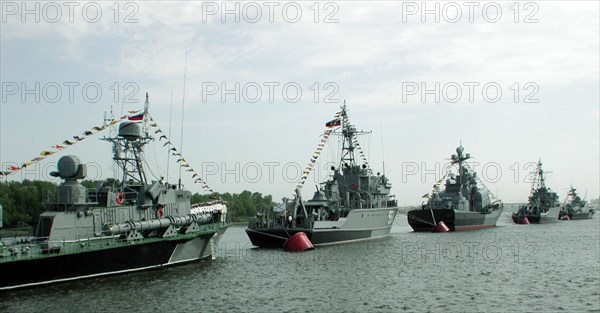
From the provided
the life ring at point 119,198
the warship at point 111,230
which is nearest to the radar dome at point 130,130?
the warship at point 111,230

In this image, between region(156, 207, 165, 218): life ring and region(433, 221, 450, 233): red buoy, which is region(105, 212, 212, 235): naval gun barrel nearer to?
region(156, 207, 165, 218): life ring

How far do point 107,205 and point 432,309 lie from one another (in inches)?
779

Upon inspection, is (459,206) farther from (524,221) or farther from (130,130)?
(130,130)

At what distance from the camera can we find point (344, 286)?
93.5ft

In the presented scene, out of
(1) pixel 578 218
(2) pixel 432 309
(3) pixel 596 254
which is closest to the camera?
(2) pixel 432 309

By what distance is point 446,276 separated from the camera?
31.3m

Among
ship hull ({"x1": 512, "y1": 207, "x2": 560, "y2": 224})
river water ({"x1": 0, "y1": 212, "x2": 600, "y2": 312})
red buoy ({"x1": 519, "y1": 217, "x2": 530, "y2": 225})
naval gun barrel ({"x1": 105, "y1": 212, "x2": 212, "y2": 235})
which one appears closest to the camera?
river water ({"x1": 0, "y1": 212, "x2": 600, "y2": 312})

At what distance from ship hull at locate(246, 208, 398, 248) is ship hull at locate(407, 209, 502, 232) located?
2062cm

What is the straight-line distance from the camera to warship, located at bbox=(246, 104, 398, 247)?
46969mm

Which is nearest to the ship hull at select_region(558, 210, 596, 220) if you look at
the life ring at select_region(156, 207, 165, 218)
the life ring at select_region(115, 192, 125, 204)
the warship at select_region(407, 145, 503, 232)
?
the warship at select_region(407, 145, 503, 232)

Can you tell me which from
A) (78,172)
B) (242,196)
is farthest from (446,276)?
(242,196)

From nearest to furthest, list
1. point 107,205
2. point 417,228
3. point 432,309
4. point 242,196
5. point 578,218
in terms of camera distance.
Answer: point 432,309 < point 107,205 < point 417,228 < point 578,218 < point 242,196

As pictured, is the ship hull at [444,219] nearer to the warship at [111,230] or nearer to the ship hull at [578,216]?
the warship at [111,230]

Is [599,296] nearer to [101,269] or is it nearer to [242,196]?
[101,269]
